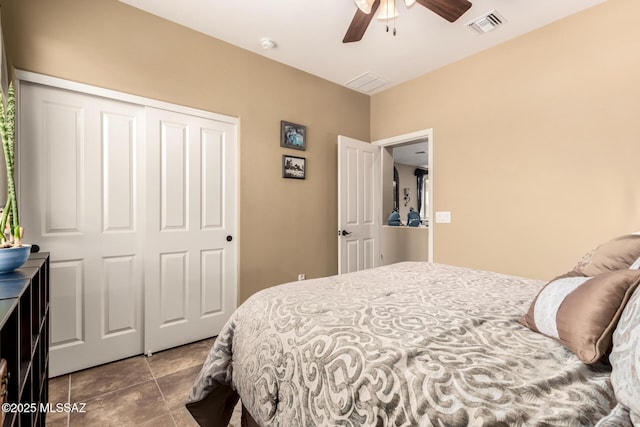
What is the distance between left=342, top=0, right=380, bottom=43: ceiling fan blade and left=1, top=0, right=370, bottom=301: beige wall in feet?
3.85

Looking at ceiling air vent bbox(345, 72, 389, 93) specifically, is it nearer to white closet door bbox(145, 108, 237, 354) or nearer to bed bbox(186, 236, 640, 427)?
→ white closet door bbox(145, 108, 237, 354)

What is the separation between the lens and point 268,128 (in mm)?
3080

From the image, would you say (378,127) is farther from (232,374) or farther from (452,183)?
(232,374)

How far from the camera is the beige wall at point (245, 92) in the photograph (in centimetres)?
207

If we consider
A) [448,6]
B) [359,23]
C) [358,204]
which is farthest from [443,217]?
[359,23]

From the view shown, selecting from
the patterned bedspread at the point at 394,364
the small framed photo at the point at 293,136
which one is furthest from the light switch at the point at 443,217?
the patterned bedspread at the point at 394,364

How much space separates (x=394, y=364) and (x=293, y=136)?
280 centimetres

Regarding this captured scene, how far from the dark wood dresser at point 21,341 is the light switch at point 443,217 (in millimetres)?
3223

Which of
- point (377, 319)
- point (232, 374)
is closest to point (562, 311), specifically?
point (377, 319)

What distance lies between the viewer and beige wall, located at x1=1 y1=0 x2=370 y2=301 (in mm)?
2074

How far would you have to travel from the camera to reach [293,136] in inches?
128

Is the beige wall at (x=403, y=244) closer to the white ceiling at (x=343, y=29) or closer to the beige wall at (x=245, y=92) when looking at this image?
the beige wall at (x=245, y=92)

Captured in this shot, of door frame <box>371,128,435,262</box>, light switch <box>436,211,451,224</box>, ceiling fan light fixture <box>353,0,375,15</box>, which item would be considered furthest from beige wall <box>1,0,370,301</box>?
ceiling fan light fixture <box>353,0,375,15</box>

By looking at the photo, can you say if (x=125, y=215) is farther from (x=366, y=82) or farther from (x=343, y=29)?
(x=366, y=82)
